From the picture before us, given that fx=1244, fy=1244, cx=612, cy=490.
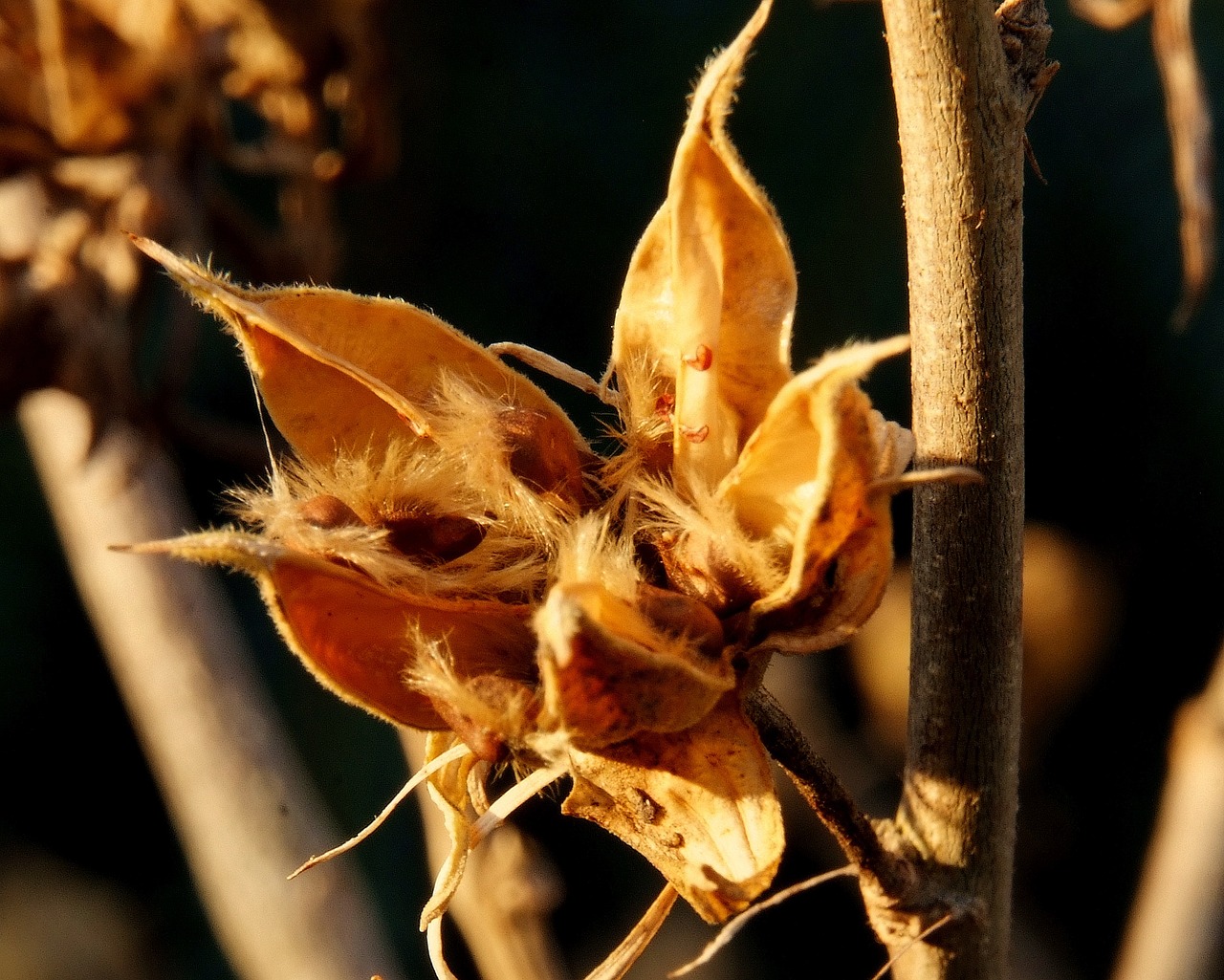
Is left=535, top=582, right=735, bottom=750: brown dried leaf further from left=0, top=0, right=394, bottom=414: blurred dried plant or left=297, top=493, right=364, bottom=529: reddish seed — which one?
left=0, top=0, right=394, bottom=414: blurred dried plant

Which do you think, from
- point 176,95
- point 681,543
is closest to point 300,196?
point 176,95

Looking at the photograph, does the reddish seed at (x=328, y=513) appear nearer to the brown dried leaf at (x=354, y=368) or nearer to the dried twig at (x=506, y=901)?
the brown dried leaf at (x=354, y=368)

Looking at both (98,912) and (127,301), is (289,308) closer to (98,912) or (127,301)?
(127,301)

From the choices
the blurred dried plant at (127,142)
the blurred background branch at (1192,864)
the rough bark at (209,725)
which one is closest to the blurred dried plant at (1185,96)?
the blurred background branch at (1192,864)

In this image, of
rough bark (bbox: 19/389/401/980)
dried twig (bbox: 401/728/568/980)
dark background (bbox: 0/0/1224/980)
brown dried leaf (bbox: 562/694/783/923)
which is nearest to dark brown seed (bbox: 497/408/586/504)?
brown dried leaf (bbox: 562/694/783/923)

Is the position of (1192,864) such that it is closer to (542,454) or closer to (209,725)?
(542,454)
